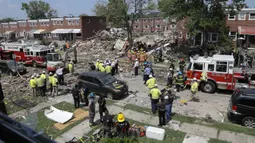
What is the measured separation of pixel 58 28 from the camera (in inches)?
2117

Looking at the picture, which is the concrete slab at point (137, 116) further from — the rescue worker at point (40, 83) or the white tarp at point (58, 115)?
the rescue worker at point (40, 83)

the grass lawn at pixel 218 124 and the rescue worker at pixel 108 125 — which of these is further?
the grass lawn at pixel 218 124

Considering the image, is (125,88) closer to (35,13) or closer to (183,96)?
(183,96)

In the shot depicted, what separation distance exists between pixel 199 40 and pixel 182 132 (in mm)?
26913

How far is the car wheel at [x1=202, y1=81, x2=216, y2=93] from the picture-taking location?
15.2 metres

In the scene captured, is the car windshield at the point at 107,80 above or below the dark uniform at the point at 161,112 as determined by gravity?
above

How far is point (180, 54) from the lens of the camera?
29.0m

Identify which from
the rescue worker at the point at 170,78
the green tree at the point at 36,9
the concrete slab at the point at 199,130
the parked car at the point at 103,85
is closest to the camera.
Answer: the concrete slab at the point at 199,130

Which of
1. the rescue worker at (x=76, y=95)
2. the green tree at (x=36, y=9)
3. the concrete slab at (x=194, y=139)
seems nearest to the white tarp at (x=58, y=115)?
the rescue worker at (x=76, y=95)

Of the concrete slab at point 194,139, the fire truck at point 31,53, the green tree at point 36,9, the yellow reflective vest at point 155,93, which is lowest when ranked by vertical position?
the concrete slab at point 194,139

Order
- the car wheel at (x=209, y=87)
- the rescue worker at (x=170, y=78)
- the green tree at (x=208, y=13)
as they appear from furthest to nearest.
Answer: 1. the green tree at (x=208, y=13)
2. the rescue worker at (x=170, y=78)
3. the car wheel at (x=209, y=87)

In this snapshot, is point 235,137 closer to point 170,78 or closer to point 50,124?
point 170,78

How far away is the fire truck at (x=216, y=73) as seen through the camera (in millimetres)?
14602

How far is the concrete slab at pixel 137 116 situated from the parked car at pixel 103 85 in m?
2.21
